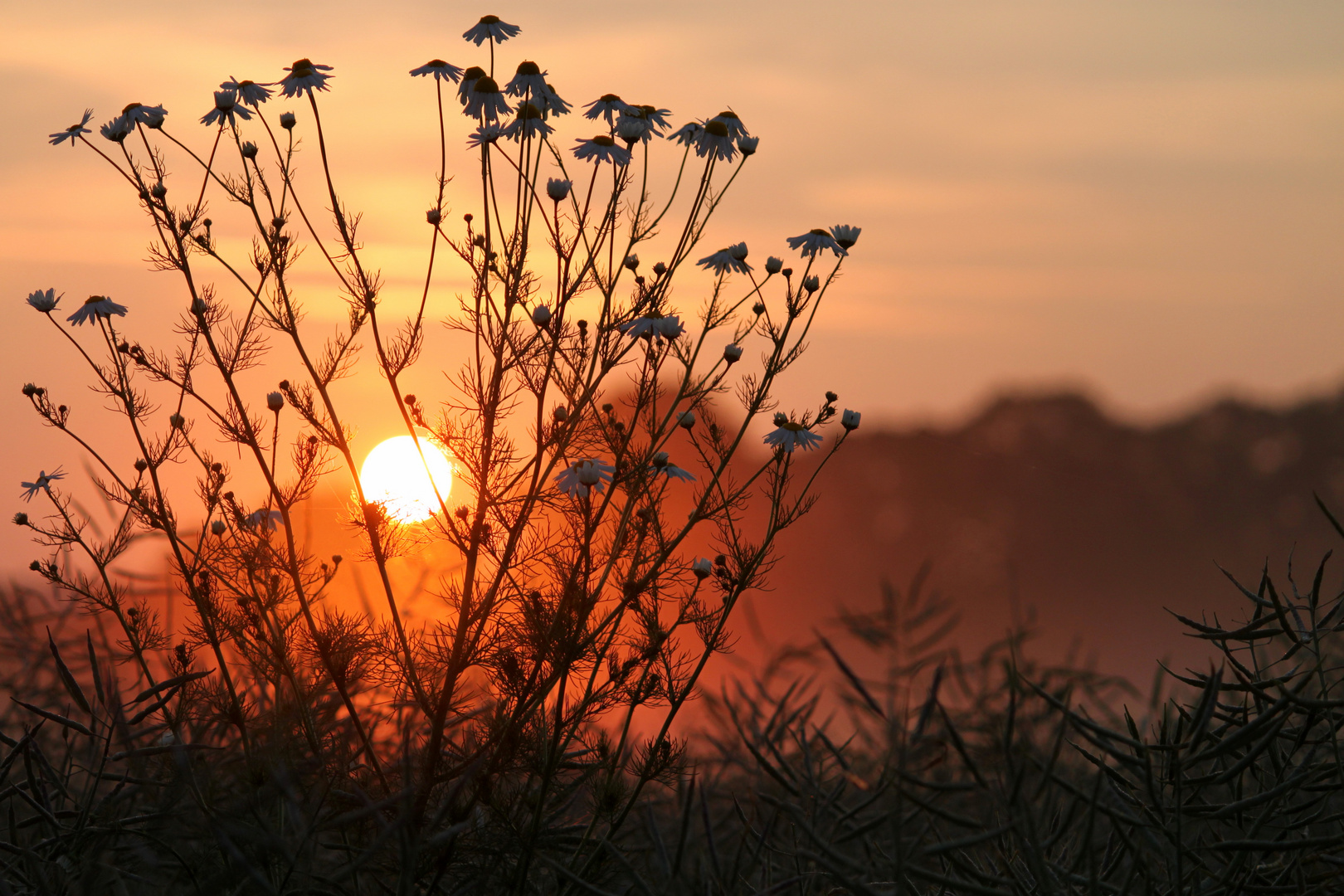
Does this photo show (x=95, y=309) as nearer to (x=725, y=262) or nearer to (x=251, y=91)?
(x=251, y=91)

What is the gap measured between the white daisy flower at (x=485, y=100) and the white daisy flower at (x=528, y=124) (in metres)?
0.11

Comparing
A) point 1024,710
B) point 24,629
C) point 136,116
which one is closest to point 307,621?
point 24,629

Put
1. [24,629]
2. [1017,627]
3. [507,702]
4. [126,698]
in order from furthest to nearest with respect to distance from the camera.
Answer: [507,702]
[126,698]
[24,629]
[1017,627]

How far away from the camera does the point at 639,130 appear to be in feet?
16.5

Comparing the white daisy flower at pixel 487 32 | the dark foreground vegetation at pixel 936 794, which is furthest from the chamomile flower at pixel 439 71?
the dark foreground vegetation at pixel 936 794

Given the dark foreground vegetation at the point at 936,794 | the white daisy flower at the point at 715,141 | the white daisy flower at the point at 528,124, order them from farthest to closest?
the white daisy flower at the point at 715,141, the white daisy flower at the point at 528,124, the dark foreground vegetation at the point at 936,794

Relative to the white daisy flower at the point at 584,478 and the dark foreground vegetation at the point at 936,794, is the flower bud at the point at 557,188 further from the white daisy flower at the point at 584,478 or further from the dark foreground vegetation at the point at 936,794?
the dark foreground vegetation at the point at 936,794

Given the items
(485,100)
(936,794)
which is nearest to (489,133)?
(485,100)

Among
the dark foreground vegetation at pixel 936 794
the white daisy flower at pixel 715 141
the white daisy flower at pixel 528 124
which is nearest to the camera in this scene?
the dark foreground vegetation at pixel 936 794

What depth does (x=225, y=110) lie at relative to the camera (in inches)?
206

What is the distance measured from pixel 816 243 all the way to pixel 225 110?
3.07m

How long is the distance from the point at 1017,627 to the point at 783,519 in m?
3.76

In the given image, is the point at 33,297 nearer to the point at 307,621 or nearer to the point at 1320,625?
the point at 307,621

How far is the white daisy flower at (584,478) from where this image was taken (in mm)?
4676
